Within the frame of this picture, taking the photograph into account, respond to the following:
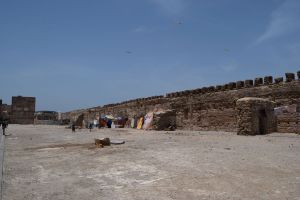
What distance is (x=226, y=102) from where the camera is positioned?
59.9ft

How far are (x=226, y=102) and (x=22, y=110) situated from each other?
36296 millimetres

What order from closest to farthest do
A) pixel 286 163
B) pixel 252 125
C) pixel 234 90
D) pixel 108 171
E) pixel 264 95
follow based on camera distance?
1. pixel 108 171
2. pixel 286 163
3. pixel 252 125
4. pixel 264 95
5. pixel 234 90

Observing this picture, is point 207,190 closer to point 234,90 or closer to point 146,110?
point 234,90

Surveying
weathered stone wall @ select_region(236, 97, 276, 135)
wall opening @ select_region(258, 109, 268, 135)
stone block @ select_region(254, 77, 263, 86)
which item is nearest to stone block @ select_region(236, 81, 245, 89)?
stone block @ select_region(254, 77, 263, 86)

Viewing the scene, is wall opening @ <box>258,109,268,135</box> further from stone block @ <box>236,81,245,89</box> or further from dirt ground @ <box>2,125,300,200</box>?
dirt ground @ <box>2,125,300,200</box>

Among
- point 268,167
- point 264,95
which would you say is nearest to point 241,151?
point 268,167

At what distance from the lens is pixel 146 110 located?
27125mm

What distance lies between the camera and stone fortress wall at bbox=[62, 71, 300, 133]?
15.2m

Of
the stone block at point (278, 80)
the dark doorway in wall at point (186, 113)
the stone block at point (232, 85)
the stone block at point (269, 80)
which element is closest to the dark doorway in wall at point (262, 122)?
the stone block at point (278, 80)

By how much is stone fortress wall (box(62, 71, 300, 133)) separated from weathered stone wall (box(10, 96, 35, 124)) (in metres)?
26.1

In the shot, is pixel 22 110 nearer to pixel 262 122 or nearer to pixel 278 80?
pixel 278 80

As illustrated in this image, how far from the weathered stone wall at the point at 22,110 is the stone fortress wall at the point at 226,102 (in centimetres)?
2610

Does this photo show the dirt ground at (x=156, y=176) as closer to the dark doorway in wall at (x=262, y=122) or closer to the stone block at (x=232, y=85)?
the dark doorway in wall at (x=262, y=122)

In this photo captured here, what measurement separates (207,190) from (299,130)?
442 inches
